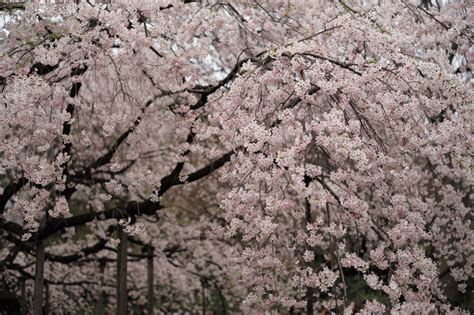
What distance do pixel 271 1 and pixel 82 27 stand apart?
2220mm

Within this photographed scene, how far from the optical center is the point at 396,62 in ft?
13.6

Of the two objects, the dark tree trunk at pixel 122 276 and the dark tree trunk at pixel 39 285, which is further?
the dark tree trunk at pixel 122 276

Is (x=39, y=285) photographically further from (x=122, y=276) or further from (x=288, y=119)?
(x=288, y=119)

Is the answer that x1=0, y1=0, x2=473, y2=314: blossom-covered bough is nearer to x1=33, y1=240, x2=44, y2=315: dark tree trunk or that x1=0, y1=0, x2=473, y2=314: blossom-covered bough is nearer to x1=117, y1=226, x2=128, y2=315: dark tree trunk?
x1=33, y1=240, x2=44, y2=315: dark tree trunk

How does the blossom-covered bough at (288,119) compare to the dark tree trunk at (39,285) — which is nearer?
the blossom-covered bough at (288,119)

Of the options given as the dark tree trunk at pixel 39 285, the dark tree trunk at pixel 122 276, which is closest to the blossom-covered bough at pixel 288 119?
the dark tree trunk at pixel 39 285

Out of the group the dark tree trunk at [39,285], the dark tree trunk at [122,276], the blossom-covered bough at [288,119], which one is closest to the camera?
the blossom-covered bough at [288,119]

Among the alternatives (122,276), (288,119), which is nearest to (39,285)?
(122,276)

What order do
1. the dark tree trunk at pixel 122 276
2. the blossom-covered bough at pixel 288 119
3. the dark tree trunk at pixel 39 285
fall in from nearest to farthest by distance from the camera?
the blossom-covered bough at pixel 288 119, the dark tree trunk at pixel 39 285, the dark tree trunk at pixel 122 276

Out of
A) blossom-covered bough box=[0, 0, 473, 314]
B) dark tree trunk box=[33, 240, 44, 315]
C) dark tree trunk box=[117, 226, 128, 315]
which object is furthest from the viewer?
dark tree trunk box=[117, 226, 128, 315]

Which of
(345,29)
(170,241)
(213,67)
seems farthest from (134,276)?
(345,29)

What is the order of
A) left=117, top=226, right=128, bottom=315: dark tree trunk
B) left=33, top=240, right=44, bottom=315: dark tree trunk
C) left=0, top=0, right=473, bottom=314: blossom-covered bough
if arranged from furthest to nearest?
left=117, top=226, right=128, bottom=315: dark tree trunk < left=33, top=240, right=44, bottom=315: dark tree trunk < left=0, top=0, right=473, bottom=314: blossom-covered bough

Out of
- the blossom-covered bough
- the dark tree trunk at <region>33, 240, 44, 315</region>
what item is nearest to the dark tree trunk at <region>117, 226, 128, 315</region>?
the blossom-covered bough

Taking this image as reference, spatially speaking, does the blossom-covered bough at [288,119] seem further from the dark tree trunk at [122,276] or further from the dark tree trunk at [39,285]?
the dark tree trunk at [122,276]
